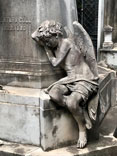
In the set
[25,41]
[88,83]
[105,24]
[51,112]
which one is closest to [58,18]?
[25,41]

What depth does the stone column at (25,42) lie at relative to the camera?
363 cm

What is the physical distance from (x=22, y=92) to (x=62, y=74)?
25.2 inches

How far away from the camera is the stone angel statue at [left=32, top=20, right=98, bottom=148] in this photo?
3.36 meters

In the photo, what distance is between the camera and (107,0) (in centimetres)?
942

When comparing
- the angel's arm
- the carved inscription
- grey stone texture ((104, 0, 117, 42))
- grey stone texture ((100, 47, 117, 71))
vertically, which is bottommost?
grey stone texture ((100, 47, 117, 71))

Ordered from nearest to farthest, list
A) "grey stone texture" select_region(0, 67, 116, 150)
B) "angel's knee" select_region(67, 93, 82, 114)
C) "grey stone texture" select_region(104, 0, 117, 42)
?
"angel's knee" select_region(67, 93, 82, 114)
"grey stone texture" select_region(0, 67, 116, 150)
"grey stone texture" select_region(104, 0, 117, 42)

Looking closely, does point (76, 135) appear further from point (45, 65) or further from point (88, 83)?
point (45, 65)

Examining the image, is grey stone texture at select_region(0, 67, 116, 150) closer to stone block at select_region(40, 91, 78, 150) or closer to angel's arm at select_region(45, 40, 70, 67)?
stone block at select_region(40, 91, 78, 150)

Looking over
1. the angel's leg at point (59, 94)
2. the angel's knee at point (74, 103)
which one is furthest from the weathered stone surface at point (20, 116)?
the angel's knee at point (74, 103)

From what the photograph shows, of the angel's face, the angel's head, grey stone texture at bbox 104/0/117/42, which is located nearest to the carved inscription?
the angel's head

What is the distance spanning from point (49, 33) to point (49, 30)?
38mm

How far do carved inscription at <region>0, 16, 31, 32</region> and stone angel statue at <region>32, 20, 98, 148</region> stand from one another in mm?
239

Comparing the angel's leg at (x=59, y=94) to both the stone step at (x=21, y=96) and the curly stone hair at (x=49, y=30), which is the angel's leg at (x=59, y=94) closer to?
the stone step at (x=21, y=96)

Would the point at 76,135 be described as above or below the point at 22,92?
below
